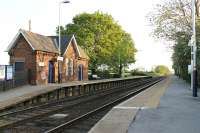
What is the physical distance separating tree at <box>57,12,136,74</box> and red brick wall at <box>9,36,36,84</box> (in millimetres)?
38594

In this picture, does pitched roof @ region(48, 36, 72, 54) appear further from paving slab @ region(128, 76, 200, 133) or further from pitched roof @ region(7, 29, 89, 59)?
paving slab @ region(128, 76, 200, 133)

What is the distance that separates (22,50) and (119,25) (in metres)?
52.3

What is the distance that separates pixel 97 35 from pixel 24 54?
43.6 metres

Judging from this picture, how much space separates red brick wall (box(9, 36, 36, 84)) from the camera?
44719 mm

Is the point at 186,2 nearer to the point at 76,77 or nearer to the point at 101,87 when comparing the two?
the point at 101,87

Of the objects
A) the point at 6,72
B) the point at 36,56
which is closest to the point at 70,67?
the point at 36,56

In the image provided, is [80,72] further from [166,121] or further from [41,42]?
[166,121]

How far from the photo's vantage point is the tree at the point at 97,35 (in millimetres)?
85750

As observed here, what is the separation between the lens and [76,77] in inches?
2379

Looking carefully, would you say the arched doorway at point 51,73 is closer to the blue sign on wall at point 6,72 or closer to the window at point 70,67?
the window at point 70,67

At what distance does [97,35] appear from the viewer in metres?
88.2

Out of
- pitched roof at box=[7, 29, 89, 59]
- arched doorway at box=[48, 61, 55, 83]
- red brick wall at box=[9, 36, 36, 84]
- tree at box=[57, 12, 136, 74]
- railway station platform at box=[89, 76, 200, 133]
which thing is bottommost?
railway station platform at box=[89, 76, 200, 133]

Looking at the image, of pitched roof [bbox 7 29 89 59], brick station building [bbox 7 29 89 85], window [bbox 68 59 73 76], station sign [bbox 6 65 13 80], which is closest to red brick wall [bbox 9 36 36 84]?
brick station building [bbox 7 29 89 85]

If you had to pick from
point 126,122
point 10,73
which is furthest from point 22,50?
point 126,122
